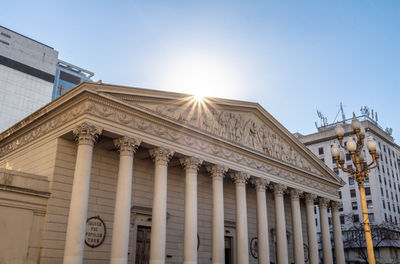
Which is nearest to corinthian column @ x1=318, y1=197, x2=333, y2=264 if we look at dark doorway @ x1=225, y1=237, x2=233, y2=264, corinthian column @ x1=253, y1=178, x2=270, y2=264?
corinthian column @ x1=253, y1=178, x2=270, y2=264

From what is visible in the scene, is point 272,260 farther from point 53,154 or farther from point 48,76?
point 48,76

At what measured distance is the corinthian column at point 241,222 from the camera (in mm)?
22922

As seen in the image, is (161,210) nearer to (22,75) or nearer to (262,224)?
(262,224)

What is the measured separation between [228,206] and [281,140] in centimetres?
672

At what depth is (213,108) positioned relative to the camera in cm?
2461

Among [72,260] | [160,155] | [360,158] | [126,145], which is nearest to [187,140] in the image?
[160,155]

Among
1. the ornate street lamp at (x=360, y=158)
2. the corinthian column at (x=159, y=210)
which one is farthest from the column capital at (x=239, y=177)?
the ornate street lamp at (x=360, y=158)

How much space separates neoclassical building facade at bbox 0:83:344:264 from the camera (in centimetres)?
1733

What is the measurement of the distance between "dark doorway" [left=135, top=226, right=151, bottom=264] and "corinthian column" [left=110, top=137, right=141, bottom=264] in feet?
13.2

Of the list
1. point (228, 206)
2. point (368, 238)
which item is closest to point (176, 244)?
point (228, 206)

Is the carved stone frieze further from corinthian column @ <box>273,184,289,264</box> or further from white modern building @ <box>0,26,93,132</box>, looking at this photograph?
white modern building @ <box>0,26,93,132</box>

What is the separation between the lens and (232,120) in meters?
25.7

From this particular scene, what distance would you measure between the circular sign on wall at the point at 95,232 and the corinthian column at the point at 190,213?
165 inches

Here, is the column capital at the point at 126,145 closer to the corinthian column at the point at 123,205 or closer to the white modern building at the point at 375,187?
the corinthian column at the point at 123,205
